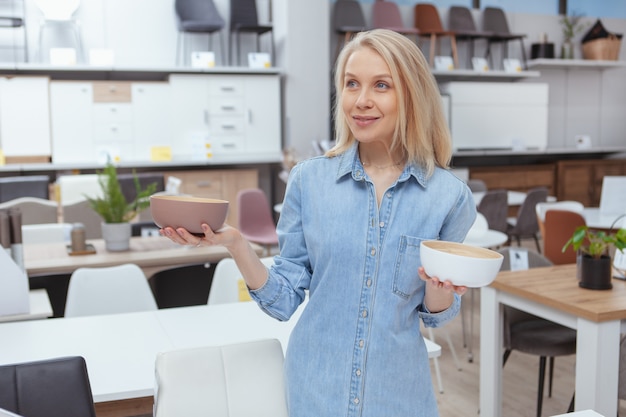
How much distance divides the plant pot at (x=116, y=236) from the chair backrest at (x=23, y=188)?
3253mm

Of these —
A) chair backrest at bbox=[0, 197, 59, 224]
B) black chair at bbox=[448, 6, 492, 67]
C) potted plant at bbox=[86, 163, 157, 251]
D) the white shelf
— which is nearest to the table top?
potted plant at bbox=[86, 163, 157, 251]

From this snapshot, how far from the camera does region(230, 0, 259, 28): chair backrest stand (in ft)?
28.0

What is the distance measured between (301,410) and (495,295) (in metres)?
1.60

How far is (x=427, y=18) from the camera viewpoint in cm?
934

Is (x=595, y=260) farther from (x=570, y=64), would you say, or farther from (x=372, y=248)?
(x=570, y=64)

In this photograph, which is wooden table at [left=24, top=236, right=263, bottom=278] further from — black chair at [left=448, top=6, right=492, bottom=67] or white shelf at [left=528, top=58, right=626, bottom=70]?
white shelf at [left=528, top=58, right=626, bottom=70]

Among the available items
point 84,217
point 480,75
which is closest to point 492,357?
point 84,217

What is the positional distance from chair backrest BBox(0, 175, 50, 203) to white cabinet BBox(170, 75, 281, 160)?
5.82 ft

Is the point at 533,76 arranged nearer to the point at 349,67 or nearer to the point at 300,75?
the point at 300,75

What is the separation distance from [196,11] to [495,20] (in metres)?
4.31

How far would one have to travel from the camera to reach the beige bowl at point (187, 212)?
1.28 meters

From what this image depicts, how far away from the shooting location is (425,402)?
4.62 feet

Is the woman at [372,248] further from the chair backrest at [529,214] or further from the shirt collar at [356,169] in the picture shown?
the chair backrest at [529,214]

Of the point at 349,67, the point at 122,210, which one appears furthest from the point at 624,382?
the point at 122,210
